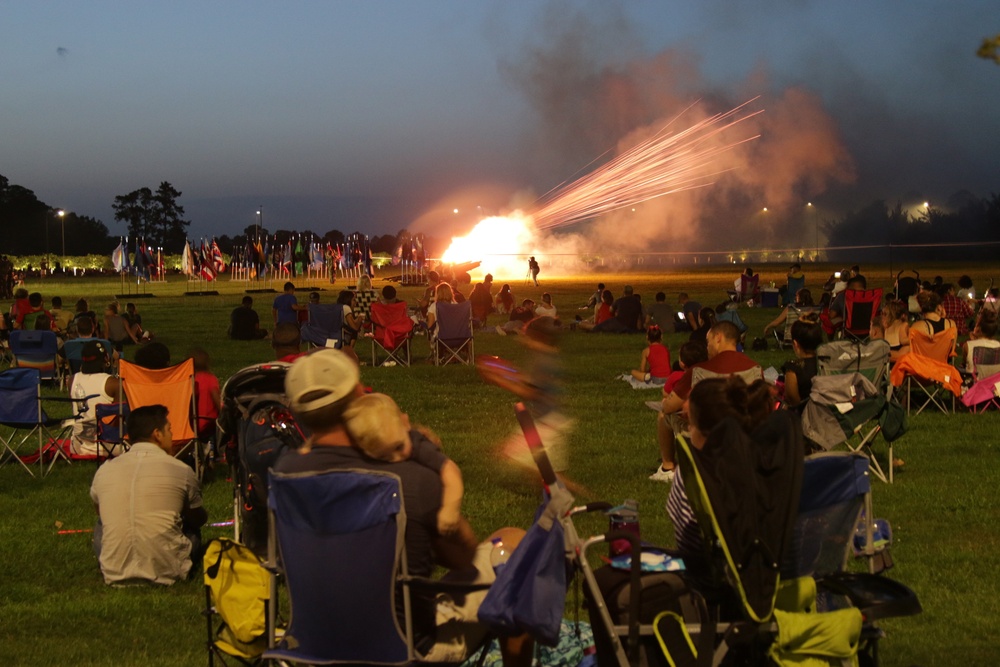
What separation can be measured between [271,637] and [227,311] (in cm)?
3196

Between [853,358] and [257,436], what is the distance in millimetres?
5634

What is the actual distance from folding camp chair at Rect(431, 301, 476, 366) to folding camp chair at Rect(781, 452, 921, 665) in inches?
534

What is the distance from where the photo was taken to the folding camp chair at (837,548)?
4.33 metres

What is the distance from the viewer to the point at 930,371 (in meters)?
12.6

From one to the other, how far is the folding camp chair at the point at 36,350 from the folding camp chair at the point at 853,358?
10.8m

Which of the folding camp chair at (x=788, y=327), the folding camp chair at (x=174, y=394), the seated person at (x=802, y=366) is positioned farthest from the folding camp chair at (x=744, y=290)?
the folding camp chair at (x=174, y=394)

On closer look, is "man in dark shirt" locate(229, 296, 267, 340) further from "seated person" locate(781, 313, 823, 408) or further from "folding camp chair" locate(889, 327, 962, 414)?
"seated person" locate(781, 313, 823, 408)

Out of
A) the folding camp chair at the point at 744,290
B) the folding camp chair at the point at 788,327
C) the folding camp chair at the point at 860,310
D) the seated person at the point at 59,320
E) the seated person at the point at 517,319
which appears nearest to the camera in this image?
the folding camp chair at the point at 860,310

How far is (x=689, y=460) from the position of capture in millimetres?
4062

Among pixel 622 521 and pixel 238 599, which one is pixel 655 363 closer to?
pixel 622 521

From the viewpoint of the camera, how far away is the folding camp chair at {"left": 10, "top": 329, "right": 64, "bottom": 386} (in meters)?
15.6

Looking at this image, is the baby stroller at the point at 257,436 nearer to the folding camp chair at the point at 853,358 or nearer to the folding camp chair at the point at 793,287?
the folding camp chair at the point at 853,358

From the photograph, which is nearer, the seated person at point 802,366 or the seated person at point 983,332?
the seated person at point 802,366

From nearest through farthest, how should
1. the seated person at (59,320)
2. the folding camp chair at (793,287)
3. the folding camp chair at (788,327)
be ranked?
the folding camp chair at (788,327)
the seated person at (59,320)
the folding camp chair at (793,287)
